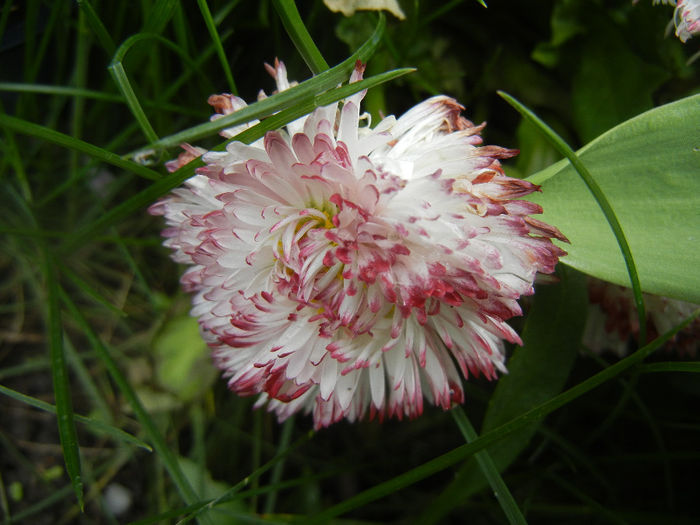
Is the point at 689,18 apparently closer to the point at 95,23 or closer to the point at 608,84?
the point at 608,84

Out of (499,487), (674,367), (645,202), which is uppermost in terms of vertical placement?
(645,202)

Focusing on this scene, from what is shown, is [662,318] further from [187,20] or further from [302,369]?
[187,20]

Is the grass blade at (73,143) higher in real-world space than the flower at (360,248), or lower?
higher

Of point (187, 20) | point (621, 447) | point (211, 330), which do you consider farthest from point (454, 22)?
point (621, 447)

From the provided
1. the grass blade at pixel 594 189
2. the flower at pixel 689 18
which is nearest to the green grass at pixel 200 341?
the grass blade at pixel 594 189

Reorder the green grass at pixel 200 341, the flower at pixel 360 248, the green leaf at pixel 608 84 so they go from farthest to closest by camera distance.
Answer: the green leaf at pixel 608 84 < the green grass at pixel 200 341 < the flower at pixel 360 248

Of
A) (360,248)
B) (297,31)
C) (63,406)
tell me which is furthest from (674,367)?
(63,406)

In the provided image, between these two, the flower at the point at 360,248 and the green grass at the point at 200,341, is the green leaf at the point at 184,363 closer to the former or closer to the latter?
the green grass at the point at 200,341
